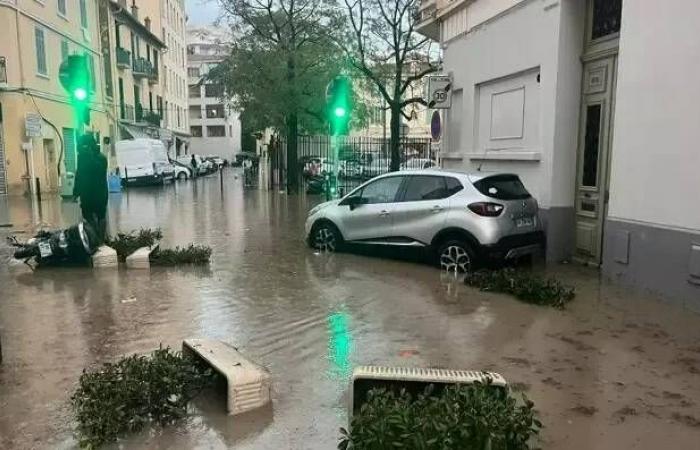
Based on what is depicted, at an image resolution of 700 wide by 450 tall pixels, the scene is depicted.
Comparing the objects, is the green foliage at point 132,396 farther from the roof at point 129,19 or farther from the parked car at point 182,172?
the parked car at point 182,172

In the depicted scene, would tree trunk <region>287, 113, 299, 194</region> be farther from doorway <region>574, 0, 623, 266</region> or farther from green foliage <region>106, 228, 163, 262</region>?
doorway <region>574, 0, 623, 266</region>

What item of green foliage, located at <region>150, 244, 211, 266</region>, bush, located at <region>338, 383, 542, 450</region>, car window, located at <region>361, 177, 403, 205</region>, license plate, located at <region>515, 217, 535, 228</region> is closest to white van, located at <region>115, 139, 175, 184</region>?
green foliage, located at <region>150, 244, 211, 266</region>

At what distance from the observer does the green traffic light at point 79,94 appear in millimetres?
12312

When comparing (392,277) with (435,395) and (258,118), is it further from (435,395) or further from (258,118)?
(258,118)

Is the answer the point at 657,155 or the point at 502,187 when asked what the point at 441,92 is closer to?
the point at 502,187

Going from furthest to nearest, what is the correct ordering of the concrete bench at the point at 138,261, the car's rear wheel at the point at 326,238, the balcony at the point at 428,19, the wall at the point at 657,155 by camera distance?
the balcony at the point at 428,19, the car's rear wheel at the point at 326,238, the concrete bench at the point at 138,261, the wall at the point at 657,155

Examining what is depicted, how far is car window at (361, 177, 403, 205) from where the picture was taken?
9977 millimetres

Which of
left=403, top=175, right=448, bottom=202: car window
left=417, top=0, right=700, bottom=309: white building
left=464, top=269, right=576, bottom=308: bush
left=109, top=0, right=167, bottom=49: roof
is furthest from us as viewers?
left=109, top=0, right=167, bottom=49: roof

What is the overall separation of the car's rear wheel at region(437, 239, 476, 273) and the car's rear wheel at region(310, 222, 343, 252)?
2186mm

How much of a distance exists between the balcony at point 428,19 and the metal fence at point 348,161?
23.1 ft

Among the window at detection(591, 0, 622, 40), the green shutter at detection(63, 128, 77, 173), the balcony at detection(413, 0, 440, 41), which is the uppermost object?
the balcony at detection(413, 0, 440, 41)

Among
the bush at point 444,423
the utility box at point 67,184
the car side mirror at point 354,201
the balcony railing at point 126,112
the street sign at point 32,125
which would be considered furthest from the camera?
the balcony railing at point 126,112

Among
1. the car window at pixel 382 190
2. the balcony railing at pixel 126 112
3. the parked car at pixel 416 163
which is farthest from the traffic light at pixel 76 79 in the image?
the balcony railing at pixel 126 112

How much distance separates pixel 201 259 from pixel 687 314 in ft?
22.9
